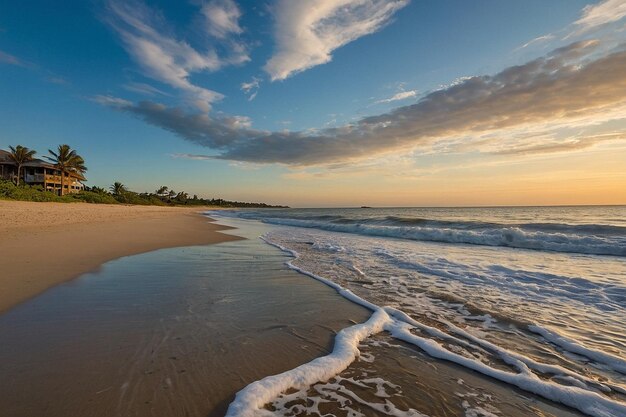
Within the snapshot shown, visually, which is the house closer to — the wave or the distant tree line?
the distant tree line

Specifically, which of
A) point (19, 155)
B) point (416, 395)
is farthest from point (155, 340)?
point (19, 155)

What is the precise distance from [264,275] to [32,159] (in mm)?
58413

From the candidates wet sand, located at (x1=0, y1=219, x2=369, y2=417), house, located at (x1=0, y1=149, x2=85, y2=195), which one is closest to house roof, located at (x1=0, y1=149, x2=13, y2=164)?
house, located at (x1=0, y1=149, x2=85, y2=195)

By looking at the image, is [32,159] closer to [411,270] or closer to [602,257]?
[411,270]

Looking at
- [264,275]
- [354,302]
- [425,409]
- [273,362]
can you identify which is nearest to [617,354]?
Answer: [425,409]

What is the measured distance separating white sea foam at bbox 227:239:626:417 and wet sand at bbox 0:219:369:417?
6.7 inches

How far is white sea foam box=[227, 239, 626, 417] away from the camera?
249 centimetres

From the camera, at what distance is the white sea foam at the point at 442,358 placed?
249 centimetres

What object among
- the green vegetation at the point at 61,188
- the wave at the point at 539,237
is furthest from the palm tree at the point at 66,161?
the wave at the point at 539,237

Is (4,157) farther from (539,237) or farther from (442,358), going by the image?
(539,237)

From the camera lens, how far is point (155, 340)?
3.40 meters

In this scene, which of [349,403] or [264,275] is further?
[264,275]

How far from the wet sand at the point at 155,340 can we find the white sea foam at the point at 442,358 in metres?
0.17

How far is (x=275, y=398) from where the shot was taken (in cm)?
253
